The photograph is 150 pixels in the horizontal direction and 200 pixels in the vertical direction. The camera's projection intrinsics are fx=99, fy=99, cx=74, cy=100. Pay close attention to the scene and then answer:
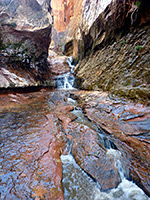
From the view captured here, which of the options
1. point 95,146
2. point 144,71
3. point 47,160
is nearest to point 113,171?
point 95,146

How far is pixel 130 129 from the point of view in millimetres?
2781

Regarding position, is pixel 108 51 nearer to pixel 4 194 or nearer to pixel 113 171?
pixel 113 171

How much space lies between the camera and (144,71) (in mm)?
3822

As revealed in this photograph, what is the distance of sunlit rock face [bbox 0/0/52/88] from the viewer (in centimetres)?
649

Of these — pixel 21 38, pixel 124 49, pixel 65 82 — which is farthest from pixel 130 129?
pixel 65 82

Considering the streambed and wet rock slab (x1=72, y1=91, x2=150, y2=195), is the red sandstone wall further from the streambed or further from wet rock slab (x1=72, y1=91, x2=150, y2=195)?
the streambed

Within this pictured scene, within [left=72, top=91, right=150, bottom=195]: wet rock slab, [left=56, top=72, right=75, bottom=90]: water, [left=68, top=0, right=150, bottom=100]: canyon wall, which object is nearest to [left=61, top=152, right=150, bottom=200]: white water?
[left=72, top=91, right=150, bottom=195]: wet rock slab

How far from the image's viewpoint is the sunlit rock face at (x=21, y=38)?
6.49 meters

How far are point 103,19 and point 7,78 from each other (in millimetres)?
7196

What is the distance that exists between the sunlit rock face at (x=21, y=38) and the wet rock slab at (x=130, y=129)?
566cm

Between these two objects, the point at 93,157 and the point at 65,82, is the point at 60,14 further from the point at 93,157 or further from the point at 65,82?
the point at 93,157

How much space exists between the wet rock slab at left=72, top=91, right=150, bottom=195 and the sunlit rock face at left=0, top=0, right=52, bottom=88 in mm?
5663

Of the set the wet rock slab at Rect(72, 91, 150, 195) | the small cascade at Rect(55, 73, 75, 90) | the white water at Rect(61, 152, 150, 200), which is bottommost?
the white water at Rect(61, 152, 150, 200)

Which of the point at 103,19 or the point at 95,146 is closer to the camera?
the point at 95,146
